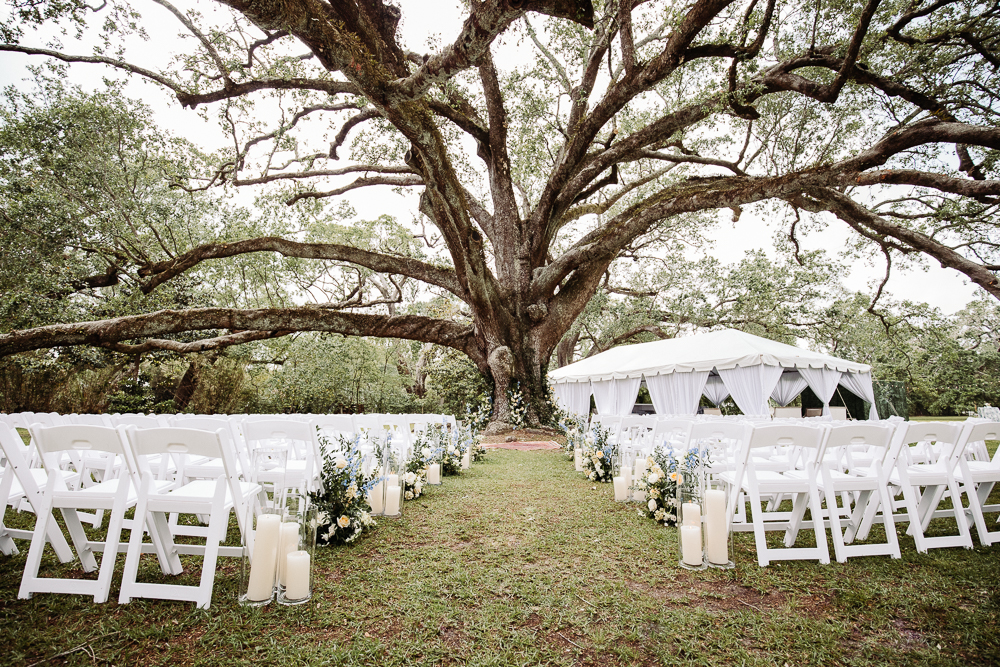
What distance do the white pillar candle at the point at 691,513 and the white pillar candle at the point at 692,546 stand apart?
0.05m

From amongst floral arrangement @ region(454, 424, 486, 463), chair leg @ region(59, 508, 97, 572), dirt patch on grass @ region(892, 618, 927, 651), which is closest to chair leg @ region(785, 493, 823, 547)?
dirt patch on grass @ region(892, 618, 927, 651)

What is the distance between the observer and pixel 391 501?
4.18 m

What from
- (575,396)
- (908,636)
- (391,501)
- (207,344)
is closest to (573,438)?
(391,501)

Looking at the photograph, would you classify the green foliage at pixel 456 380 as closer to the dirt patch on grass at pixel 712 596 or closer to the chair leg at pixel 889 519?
the chair leg at pixel 889 519

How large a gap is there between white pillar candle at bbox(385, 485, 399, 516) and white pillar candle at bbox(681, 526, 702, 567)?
2424mm

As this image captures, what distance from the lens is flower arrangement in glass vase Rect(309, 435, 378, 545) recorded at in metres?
3.31

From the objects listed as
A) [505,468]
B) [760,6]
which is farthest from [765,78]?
[505,468]

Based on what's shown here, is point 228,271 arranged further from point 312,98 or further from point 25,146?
point 312,98

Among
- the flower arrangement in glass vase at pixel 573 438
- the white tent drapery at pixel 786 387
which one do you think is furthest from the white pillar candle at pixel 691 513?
the white tent drapery at pixel 786 387

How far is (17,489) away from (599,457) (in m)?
5.24

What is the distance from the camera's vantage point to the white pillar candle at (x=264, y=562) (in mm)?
2330

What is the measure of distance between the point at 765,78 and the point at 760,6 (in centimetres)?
183

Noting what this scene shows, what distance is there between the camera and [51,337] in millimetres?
9211

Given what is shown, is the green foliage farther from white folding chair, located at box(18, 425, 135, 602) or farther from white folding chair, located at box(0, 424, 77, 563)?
white folding chair, located at box(18, 425, 135, 602)
